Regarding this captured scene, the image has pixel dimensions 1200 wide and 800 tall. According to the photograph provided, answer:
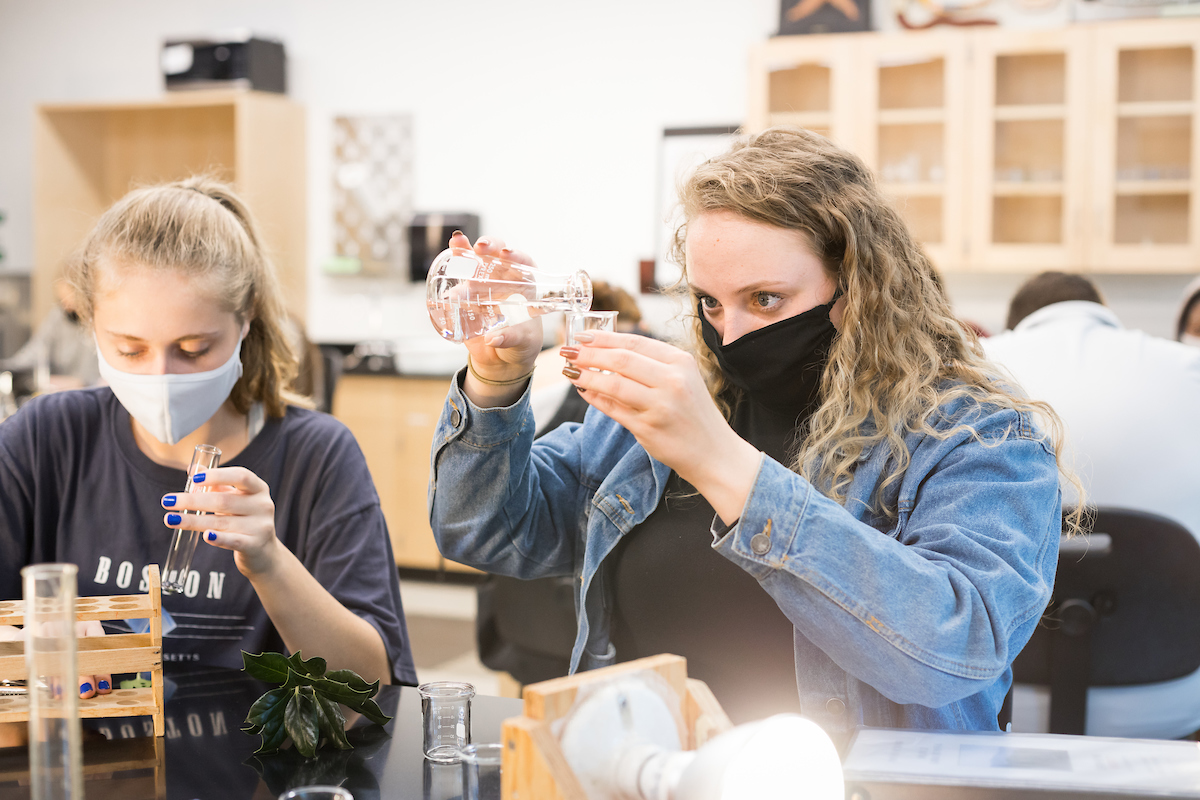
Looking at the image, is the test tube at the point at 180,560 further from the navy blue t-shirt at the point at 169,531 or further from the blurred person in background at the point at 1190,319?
the blurred person in background at the point at 1190,319

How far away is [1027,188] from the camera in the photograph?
4.38 meters

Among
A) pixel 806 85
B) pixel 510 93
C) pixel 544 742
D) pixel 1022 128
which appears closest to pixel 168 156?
pixel 510 93

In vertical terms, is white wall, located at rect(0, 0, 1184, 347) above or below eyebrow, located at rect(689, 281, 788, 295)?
above

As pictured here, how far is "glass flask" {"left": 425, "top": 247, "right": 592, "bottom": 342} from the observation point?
1.17 meters

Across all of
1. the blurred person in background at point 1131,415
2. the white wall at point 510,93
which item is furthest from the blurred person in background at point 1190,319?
the white wall at point 510,93

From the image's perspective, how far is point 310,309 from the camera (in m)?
5.80

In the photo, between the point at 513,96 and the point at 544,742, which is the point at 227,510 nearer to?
the point at 544,742

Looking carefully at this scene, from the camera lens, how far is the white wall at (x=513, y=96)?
5113 millimetres

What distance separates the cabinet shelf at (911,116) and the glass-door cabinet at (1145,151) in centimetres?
62

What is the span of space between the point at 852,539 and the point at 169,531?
1018 mm

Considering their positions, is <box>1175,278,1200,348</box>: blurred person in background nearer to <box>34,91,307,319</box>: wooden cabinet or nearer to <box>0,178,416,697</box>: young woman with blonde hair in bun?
<box>0,178,416,697</box>: young woman with blonde hair in bun

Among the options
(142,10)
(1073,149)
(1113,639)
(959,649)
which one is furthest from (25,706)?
(142,10)

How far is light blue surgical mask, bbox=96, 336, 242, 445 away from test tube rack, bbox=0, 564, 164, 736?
0.39 metres

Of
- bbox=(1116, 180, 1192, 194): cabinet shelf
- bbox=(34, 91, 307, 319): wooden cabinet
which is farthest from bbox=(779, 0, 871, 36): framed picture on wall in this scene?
bbox=(34, 91, 307, 319): wooden cabinet
